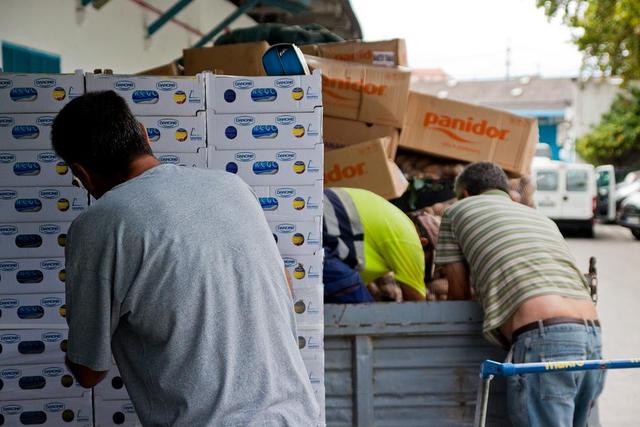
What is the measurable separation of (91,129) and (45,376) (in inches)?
68.9

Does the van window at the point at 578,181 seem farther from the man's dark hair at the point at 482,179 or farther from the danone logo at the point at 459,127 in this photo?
the man's dark hair at the point at 482,179

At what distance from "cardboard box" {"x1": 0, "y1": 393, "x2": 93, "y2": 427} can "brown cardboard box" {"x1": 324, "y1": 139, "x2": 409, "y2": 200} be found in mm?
2482

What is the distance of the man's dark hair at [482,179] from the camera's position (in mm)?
4293

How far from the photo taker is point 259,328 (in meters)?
2.06

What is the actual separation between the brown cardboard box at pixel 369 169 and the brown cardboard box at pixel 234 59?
786 millimetres

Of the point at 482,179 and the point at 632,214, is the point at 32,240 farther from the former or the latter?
the point at 632,214

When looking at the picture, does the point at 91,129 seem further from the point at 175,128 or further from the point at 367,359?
the point at 367,359

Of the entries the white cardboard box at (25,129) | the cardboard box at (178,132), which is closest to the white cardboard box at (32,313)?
the white cardboard box at (25,129)

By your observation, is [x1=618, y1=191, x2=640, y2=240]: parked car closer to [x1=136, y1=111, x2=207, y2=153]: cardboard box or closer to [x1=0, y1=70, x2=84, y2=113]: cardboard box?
[x1=136, y1=111, x2=207, y2=153]: cardboard box

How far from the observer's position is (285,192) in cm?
336

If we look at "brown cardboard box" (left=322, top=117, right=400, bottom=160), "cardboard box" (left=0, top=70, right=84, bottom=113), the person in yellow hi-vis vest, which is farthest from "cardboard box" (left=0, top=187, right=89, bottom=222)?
"brown cardboard box" (left=322, top=117, right=400, bottom=160)

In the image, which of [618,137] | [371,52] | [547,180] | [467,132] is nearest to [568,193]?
[547,180]

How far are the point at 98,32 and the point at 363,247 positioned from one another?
6605 mm

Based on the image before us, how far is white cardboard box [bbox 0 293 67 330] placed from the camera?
3.45 m
